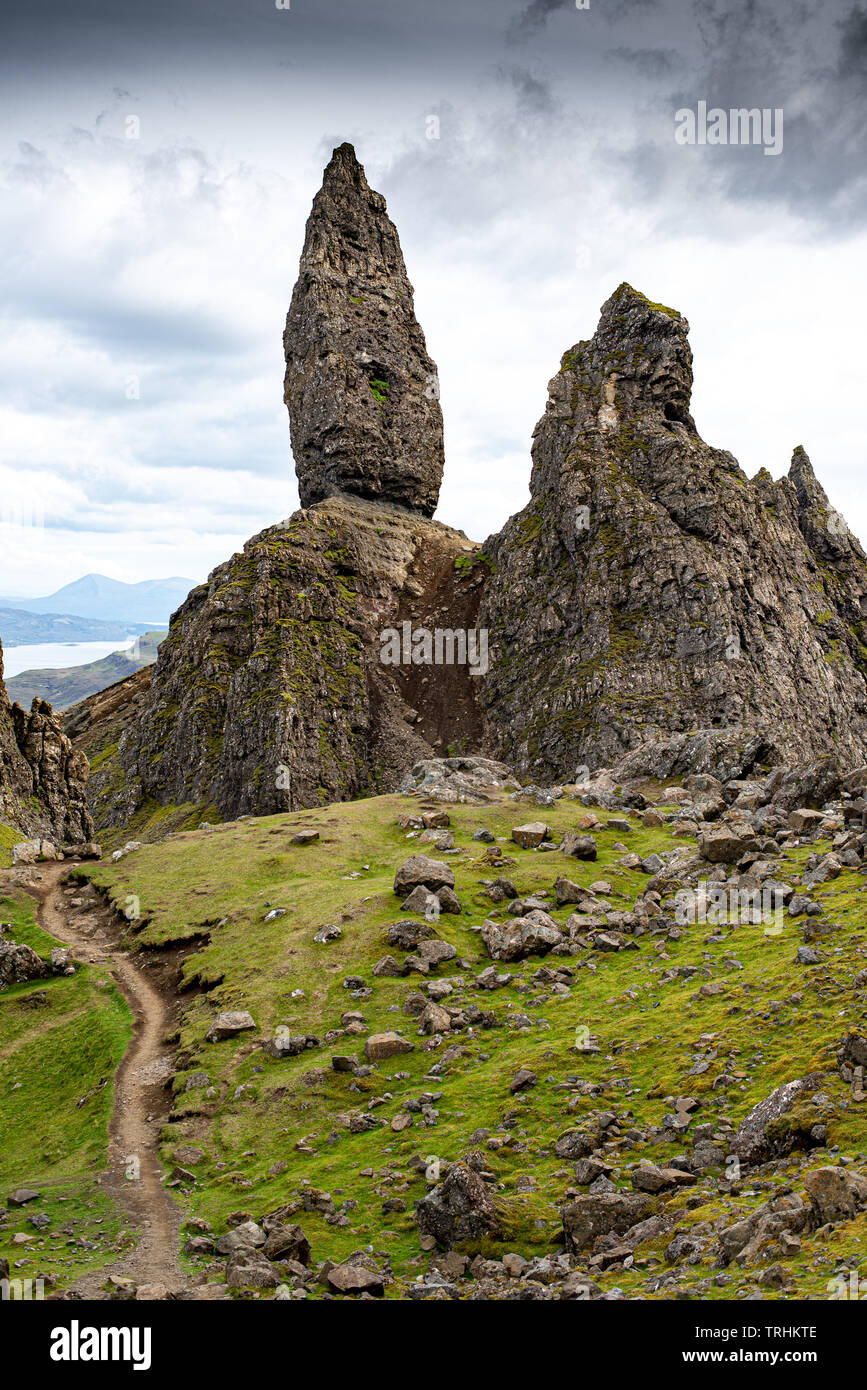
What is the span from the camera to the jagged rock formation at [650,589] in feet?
443

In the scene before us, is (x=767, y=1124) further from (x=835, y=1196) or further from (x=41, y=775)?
(x=41, y=775)

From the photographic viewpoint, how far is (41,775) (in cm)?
9894

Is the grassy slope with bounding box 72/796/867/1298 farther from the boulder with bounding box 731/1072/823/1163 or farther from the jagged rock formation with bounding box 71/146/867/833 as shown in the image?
the jagged rock formation with bounding box 71/146/867/833

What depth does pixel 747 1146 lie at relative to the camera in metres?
19.5

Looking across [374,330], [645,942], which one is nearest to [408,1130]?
[645,942]

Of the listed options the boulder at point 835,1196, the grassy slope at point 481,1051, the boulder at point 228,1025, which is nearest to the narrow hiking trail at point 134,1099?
the grassy slope at point 481,1051

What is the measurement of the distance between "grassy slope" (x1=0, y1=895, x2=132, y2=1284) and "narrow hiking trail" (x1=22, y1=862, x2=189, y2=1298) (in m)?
0.52

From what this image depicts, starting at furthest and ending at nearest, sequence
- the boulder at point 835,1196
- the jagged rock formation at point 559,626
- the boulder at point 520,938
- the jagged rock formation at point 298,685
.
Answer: the jagged rock formation at point 298,685 < the jagged rock formation at point 559,626 < the boulder at point 520,938 < the boulder at point 835,1196

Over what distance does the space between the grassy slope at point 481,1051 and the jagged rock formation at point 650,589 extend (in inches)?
3345

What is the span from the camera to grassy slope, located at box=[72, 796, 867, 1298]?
870 inches

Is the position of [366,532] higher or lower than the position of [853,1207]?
higher

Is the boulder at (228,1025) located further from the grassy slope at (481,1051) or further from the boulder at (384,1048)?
the boulder at (384,1048)

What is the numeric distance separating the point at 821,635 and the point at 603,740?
52511 millimetres
